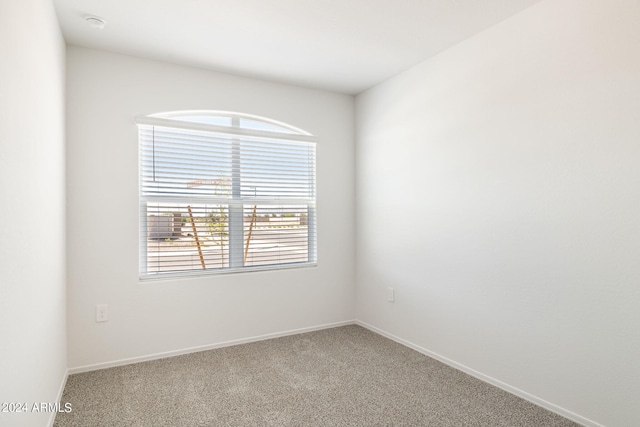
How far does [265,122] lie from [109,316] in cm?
214

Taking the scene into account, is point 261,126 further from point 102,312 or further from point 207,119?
point 102,312

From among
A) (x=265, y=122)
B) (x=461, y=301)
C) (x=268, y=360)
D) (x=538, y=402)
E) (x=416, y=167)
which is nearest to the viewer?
(x=538, y=402)

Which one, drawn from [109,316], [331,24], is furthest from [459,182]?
[109,316]

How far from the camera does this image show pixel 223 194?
341 centimetres

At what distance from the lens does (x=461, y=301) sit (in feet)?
9.28

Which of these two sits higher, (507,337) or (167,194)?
(167,194)

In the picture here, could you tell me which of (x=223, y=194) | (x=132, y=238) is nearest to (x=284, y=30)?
(x=223, y=194)

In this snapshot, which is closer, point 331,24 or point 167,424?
point 167,424

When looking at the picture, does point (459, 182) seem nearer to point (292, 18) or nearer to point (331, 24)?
point (331, 24)

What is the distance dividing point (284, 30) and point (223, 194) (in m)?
1.52

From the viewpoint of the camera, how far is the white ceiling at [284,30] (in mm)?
2293

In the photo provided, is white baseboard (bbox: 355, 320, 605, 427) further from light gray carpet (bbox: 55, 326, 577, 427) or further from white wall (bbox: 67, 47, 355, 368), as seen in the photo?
white wall (bbox: 67, 47, 355, 368)

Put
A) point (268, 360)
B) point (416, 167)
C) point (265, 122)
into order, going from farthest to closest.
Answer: point (265, 122) → point (416, 167) → point (268, 360)

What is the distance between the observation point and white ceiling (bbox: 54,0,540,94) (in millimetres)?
2293
